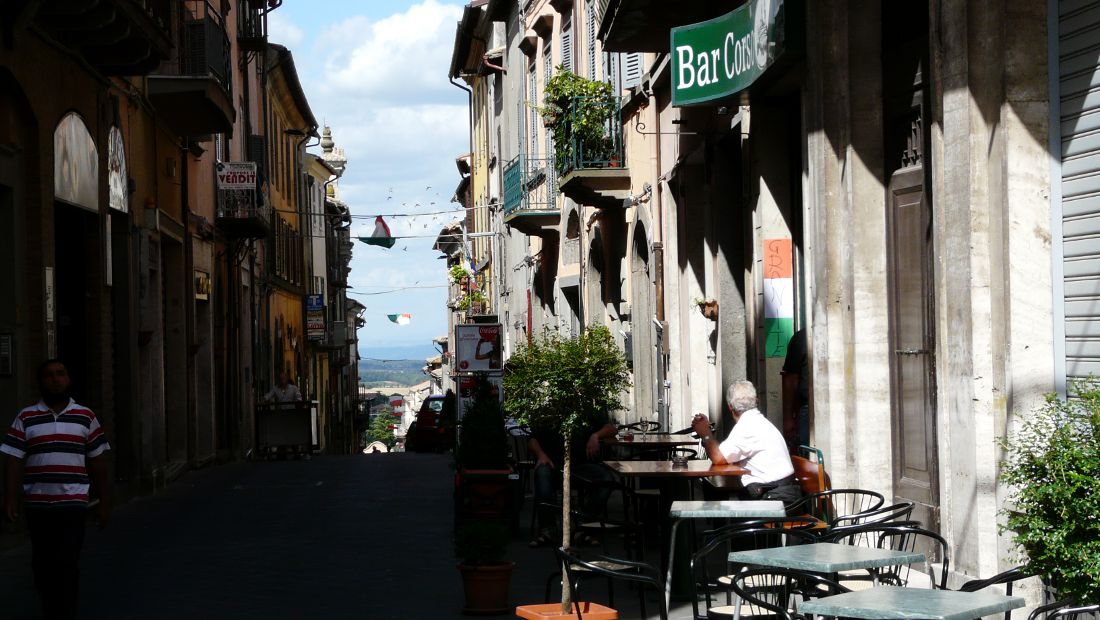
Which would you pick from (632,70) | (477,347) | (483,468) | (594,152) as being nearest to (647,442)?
(483,468)

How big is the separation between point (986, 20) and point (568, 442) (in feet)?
11.7

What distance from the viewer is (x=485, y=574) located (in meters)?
9.31

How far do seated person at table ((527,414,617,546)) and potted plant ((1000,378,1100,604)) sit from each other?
7253 millimetres

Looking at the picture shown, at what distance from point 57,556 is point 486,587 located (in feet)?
8.26

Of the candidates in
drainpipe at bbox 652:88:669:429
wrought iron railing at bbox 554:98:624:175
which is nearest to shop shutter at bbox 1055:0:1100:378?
drainpipe at bbox 652:88:669:429

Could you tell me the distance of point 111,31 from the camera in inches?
584

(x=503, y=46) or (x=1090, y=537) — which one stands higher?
(x=503, y=46)

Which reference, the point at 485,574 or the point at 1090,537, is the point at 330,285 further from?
the point at 1090,537

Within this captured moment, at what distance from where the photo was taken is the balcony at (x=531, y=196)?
91.8ft

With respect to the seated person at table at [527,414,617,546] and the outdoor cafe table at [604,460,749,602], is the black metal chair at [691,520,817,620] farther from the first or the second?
the seated person at table at [527,414,617,546]

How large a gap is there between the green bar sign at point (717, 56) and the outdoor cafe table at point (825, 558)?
5.72m

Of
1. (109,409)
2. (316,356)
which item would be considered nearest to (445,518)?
(109,409)

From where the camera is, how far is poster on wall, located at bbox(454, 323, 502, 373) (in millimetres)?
21828

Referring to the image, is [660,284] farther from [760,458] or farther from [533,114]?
[533,114]
